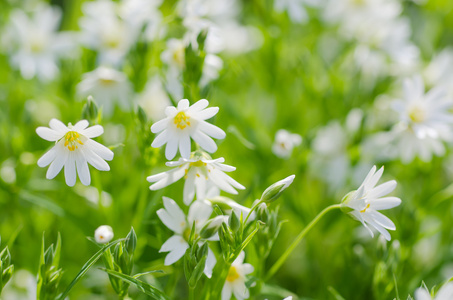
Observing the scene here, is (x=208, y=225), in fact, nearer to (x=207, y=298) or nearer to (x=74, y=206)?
(x=207, y=298)

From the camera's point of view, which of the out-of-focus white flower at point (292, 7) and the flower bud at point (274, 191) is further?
the out-of-focus white flower at point (292, 7)

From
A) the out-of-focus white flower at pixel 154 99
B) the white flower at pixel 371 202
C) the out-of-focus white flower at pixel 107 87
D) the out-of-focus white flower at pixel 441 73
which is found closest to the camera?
the white flower at pixel 371 202

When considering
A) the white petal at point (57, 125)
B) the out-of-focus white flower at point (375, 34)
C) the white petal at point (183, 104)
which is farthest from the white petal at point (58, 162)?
the out-of-focus white flower at point (375, 34)

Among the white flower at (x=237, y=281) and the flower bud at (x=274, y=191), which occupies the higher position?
the flower bud at (x=274, y=191)

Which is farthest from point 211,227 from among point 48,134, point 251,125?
point 251,125

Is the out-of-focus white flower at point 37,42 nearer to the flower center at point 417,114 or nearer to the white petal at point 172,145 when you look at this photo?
the white petal at point 172,145

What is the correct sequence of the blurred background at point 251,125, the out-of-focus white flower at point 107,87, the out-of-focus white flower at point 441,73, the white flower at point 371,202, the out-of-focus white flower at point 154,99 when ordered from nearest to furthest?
the white flower at point 371,202 → the blurred background at point 251,125 → the out-of-focus white flower at point 107,87 → the out-of-focus white flower at point 154,99 → the out-of-focus white flower at point 441,73

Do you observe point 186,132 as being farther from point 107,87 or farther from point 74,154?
point 107,87
